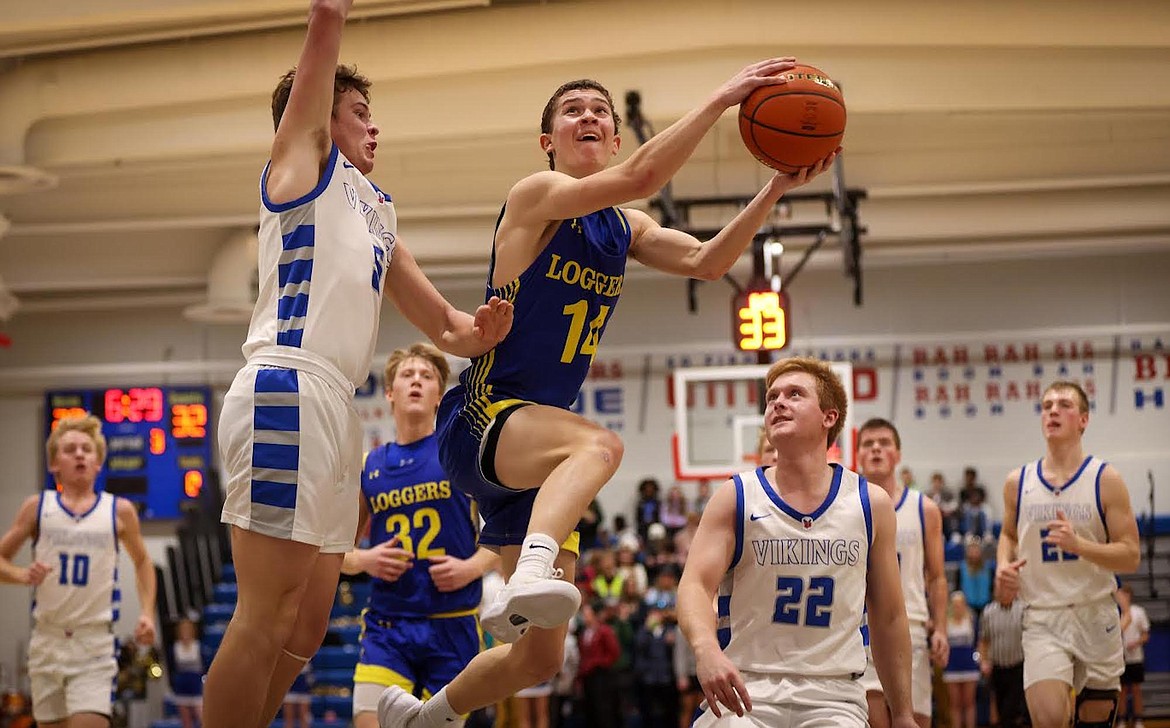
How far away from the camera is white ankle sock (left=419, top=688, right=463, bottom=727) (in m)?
4.40

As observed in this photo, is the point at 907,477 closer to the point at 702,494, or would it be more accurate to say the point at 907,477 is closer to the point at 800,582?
the point at 702,494

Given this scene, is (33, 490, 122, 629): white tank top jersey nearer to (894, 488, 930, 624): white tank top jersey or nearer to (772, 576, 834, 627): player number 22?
(894, 488, 930, 624): white tank top jersey

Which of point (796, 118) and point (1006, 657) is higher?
point (796, 118)

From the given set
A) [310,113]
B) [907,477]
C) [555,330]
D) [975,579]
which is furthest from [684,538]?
[310,113]

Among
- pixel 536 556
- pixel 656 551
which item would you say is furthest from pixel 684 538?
pixel 536 556

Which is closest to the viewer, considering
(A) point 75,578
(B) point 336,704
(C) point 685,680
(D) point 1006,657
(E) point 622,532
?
(A) point 75,578

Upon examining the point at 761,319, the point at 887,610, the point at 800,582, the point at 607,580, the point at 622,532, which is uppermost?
the point at 761,319

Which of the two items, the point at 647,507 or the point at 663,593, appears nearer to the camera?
the point at 663,593

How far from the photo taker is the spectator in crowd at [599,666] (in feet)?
50.2

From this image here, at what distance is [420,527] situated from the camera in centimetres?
600

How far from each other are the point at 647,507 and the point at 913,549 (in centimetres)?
1222

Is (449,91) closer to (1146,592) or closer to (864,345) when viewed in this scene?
(864,345)

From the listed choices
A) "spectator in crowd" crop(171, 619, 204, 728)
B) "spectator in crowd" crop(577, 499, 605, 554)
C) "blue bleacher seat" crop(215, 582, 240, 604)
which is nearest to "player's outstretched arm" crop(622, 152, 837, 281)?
"spectator in crowd" crop(171, 619, 204, 728)

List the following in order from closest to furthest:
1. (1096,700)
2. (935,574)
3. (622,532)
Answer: (1096,700), (935,574), (622,532)
